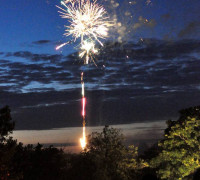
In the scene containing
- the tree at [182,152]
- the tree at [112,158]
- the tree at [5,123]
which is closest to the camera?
the tree at [5,123]

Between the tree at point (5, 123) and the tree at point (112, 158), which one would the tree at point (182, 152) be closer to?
the tree at point (112, 158)

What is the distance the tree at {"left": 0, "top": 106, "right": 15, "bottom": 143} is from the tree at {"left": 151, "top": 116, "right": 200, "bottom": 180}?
1710cm

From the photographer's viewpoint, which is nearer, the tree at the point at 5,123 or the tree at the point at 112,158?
the tree at the point at 5,123

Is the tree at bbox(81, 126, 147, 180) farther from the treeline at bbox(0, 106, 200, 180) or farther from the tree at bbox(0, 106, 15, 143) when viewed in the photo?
the tree at bbox(0, 106, 15, 143)

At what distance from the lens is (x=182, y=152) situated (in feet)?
127

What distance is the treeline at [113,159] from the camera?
126 feet

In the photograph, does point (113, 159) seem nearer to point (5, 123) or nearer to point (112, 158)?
point (112, 158)

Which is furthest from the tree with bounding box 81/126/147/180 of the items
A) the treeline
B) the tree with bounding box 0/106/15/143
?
the tree with bounding box 0/106/15/143

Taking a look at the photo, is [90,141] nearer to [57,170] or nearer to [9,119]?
[57,170]

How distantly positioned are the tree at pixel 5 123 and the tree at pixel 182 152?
56.1ft

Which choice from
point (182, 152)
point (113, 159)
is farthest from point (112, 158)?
point (182, 152)

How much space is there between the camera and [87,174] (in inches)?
2045

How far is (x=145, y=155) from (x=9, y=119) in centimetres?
5606

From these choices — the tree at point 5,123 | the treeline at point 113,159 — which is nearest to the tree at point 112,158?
the treeline at point 113,159
